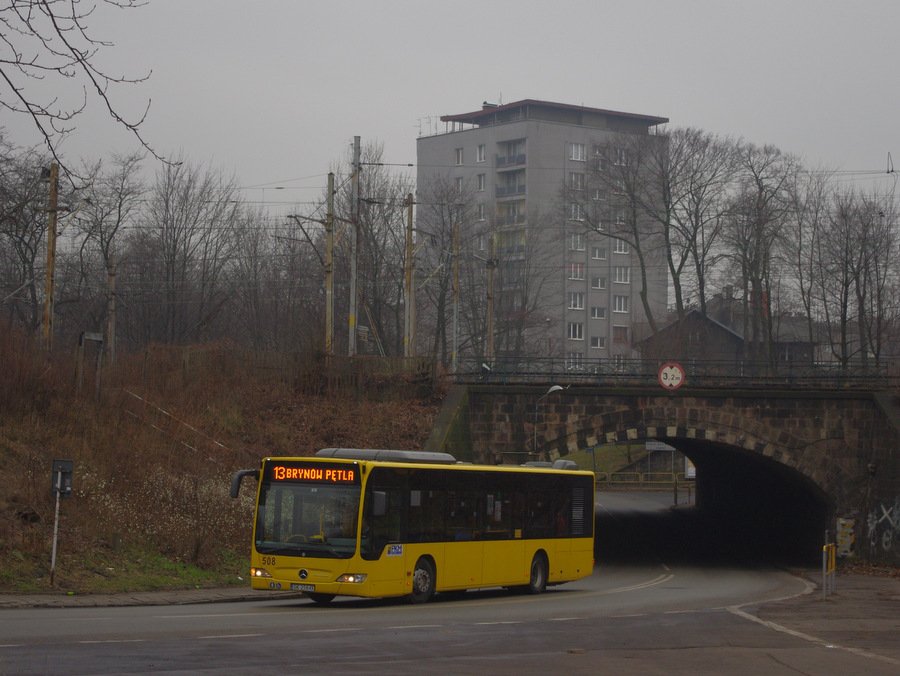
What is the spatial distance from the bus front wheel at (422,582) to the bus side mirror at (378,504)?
184cm

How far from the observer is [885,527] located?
121 ft

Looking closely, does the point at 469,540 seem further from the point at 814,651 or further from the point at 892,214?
the point at 892,214

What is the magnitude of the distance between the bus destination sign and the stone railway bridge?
1738 cm

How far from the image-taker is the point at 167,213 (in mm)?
60469

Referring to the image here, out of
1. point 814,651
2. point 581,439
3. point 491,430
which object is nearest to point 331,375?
point 491,430

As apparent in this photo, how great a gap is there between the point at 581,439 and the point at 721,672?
26.4m

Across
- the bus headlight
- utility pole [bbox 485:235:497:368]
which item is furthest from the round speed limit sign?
the bus headlight

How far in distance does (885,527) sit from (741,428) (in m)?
5.71

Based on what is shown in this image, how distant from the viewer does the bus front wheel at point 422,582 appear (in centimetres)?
1991

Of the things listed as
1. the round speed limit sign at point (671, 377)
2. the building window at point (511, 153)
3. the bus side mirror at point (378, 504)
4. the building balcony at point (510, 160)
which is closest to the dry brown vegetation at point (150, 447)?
the bus side mirror at point (378, 504)

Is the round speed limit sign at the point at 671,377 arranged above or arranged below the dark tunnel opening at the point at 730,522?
above

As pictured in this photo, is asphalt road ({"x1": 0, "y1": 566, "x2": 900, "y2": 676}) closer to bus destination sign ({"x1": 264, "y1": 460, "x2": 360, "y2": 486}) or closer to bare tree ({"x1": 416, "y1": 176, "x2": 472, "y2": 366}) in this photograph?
bus destination sign ({"x1": 264, "y1": 460, "x2": 360, "y2": 486})

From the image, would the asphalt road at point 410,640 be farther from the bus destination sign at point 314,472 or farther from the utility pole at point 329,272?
the utility pole at point 329,272

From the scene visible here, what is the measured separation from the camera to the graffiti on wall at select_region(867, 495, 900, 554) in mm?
36531
